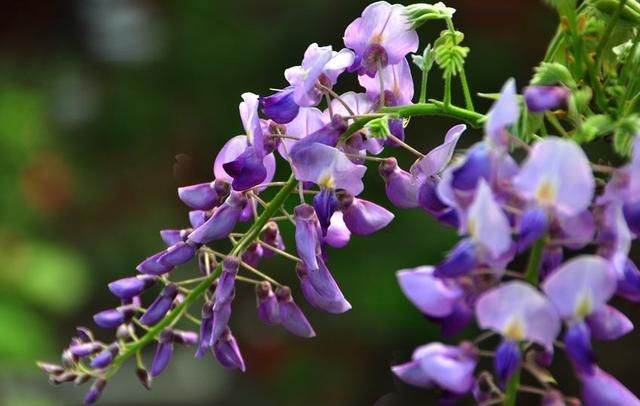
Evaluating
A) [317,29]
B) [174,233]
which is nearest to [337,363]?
[317,29]

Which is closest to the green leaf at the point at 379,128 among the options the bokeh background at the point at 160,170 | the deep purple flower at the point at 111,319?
the deep purple flower at the point at 111,319

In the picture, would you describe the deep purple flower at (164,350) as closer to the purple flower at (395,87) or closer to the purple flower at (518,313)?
the purple flower at (395,87)

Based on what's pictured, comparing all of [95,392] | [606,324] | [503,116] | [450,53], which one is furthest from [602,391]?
[95,392]

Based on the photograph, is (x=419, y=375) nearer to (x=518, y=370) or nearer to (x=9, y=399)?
(x=518, y=370)

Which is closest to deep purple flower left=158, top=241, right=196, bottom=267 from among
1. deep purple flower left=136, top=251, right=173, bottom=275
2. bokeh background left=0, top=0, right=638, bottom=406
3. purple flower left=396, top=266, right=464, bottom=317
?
deep purple flower left=136, top=251, right=173, bottom=275

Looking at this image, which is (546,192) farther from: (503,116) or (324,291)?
(324,291)

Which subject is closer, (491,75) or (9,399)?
(9,399)
